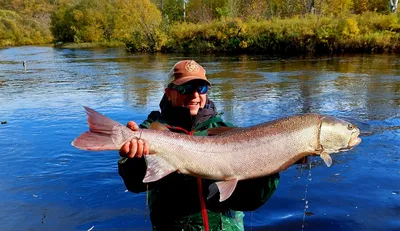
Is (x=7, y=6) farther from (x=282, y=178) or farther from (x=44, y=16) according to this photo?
(x=282, y=178)

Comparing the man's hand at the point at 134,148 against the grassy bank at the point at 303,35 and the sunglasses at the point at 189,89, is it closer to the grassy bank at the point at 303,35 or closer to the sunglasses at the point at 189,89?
the sunglasses at the point at 189,89

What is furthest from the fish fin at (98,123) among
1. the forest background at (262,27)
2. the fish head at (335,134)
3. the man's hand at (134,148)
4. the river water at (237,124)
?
the forest background at (262,27)

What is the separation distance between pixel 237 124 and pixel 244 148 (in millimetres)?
8198

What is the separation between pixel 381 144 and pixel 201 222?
281 inches

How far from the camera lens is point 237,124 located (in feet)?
36.4

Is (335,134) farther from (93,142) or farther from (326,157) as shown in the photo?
(93,142)

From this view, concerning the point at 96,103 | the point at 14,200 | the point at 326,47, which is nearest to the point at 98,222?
the point at 14,200

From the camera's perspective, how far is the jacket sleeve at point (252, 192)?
10.1 feet

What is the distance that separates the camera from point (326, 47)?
3195cm

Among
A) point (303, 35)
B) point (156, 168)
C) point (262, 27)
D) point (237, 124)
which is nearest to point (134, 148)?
point (156, 168)

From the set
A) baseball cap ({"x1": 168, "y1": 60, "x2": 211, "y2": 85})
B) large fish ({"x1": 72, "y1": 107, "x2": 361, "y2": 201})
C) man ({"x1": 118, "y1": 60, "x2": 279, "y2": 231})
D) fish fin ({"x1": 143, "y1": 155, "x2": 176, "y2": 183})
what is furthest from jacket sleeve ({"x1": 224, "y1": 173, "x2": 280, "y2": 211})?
baseball cap ({"x1": 168, "y1": 60, "x2": 211, "y2": 85})

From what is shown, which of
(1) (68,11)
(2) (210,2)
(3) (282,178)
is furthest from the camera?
(1) (68,11)

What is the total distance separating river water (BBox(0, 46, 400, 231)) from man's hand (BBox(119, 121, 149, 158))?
10.9 ft

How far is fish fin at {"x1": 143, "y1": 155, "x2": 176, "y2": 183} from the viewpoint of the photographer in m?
2.84
